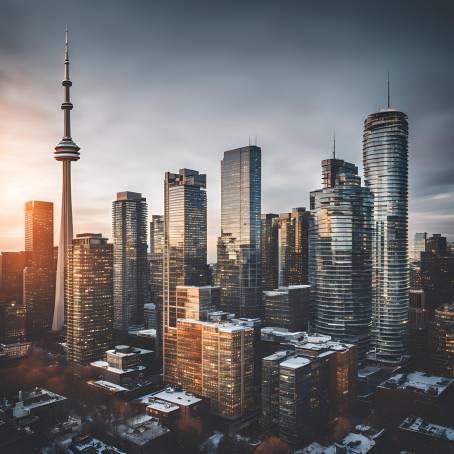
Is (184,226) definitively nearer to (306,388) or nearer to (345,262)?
(345,262)

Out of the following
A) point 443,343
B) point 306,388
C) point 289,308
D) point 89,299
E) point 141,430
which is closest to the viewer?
point 141,430

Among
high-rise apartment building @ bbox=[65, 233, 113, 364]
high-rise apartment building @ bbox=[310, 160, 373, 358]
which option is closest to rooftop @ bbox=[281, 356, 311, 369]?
high-rise apartment building @ bbox=[310, 160, 373, 358]

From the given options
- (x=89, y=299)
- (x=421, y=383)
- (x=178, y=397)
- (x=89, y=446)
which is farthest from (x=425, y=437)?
(x=89, y=299)

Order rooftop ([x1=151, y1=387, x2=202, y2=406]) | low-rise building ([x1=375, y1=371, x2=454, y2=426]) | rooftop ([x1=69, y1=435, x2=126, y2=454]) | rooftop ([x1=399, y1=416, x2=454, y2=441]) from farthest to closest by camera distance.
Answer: rooftop ([x1=151, y1=387, x2=202, y2=406]) < low-rise building ([x1=375, y1=371, x2=454, y2=426]) < rooftop ([x1=399, y1=416, x2=454, y2=441]) < rooftop ([x1=69, y1=435, x2=126, y2=454])

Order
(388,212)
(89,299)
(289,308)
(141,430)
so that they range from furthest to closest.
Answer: (89,299), (388,212), (289,308), (141,430)

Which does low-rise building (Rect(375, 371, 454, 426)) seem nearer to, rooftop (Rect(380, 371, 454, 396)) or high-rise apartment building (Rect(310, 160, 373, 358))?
rooftop (Rect(380, 371, 454, 396))

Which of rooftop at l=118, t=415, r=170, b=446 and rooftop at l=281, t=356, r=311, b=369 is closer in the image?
rooftop at l=118, t=415, r=170, b=446
